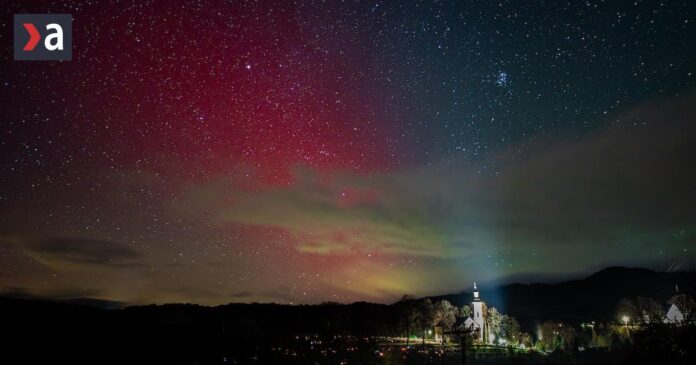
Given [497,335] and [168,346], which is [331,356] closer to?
[168,346]

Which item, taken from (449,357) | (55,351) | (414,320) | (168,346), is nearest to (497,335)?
(414,320)

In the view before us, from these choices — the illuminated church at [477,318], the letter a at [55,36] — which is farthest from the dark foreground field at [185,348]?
the letter a at [55,36]

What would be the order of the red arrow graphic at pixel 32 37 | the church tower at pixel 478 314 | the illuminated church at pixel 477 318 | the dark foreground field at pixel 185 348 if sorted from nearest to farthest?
the red arrow graphic at pixel 32 37 < the dark foreground field at pixel 185 348 < the illuminated church at pixel 477 318 < the church tower at pixel 478 314

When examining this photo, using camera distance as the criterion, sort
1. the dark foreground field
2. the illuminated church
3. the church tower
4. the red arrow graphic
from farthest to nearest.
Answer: the church tower < the illuminated church < the dark foreground field < the red arrow graphic

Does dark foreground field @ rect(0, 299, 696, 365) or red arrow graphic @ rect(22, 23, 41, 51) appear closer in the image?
red arrow graphic @ rect(22, 23, 41, 51)

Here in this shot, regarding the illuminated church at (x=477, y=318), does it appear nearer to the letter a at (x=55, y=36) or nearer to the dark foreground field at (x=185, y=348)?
the dark foreground field at (x=185, y=348)

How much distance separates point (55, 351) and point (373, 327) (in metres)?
51.5

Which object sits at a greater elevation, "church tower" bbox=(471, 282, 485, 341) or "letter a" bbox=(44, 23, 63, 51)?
"letter a" bbox=(44, 23, 63, 51)

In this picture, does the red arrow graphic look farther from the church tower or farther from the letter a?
the church tower

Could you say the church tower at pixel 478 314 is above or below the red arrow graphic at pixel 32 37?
below

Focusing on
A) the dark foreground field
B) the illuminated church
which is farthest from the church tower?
the dark foreground field

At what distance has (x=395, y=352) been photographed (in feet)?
118

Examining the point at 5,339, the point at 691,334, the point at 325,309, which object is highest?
the point at 691,334

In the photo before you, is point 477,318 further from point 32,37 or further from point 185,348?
point 32,37
